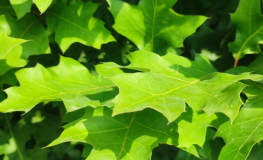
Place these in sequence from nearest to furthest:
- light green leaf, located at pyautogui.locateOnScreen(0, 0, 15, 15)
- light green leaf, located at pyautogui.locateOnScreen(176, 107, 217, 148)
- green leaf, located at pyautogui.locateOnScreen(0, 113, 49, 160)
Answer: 1. light green leaf, located at pyautogui.locateOnScreen(176, 107, 217, 148)
2. light green leaf, located at pyautogui.locateOnScreen(0, 0, 15, 15)
3. green leaf, located at pyautogui.locateOnScreen(0, 113, 49, 160)

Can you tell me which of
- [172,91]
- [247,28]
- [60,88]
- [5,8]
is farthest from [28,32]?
[247,28]

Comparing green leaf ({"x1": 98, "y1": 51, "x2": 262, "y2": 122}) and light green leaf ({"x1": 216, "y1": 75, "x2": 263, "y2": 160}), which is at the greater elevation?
green leaf ({"x1": 98, "y1": 51, "x2": 262, "y2": 122})

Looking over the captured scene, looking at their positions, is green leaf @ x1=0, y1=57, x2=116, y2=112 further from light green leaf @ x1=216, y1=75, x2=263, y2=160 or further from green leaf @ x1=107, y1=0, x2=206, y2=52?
light green leaf @ x1=216, y1=75, x2=263, y2=160

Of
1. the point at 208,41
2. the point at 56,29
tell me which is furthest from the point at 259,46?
the point at 56,29

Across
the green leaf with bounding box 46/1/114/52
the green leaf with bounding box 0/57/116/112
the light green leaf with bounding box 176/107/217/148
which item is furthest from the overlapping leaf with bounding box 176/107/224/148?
the green leaf with bounding box 46/1/114/52

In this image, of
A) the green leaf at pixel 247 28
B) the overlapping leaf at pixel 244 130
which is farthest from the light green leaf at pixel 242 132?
the green leaf at pixel 247 28

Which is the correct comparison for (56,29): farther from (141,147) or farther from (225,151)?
(225,151)
